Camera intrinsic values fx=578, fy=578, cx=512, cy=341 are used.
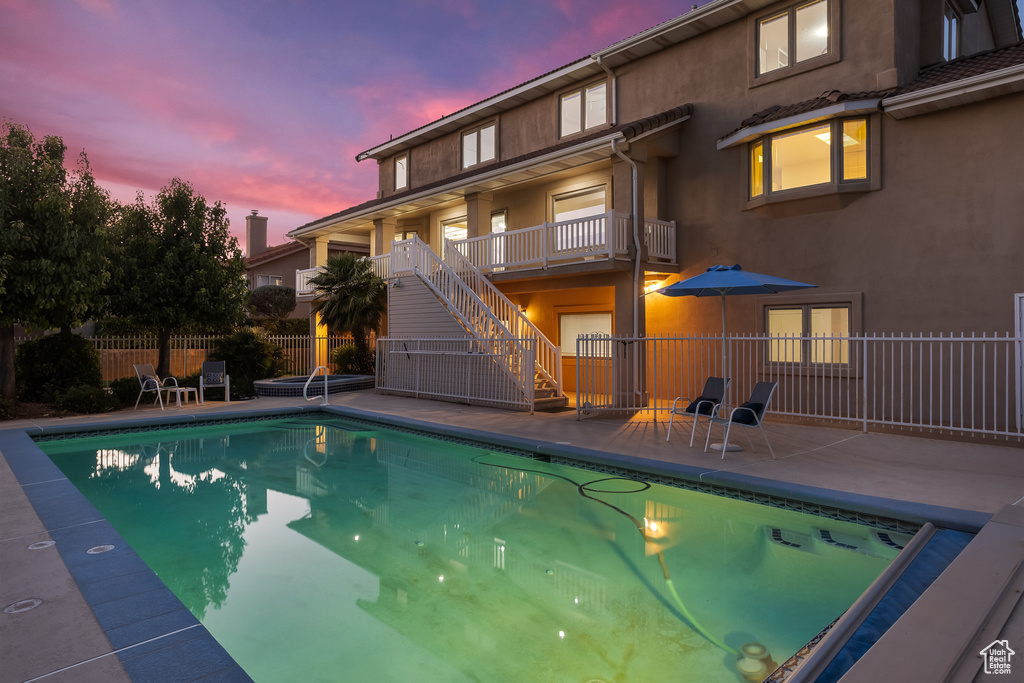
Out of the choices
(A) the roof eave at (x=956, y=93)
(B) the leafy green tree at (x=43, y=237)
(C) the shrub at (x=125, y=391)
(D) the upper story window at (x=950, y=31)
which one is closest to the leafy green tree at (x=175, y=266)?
(C) the shrub at (x=125, y=391)

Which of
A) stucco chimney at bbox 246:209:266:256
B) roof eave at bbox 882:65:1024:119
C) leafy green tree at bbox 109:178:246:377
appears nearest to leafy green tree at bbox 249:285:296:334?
stucco chimney at bbox 246:209:266:256

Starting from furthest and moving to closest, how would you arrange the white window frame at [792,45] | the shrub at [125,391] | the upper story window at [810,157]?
the shrub at [125,391]
the white window frame at [792,45]
the upper story window at [810,157]

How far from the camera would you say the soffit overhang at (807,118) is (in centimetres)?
1045

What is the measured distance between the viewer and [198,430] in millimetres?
11453

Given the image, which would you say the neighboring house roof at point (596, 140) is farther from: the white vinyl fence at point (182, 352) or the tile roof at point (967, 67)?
the white vinyl fence at point (182, 352)

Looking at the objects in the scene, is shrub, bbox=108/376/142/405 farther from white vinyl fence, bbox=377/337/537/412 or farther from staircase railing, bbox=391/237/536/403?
staircase railing, bbox=391/237/536/403

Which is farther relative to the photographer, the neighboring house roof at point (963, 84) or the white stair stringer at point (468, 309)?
the white stair stringer at point (468, 309)

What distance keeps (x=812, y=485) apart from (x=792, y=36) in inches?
400

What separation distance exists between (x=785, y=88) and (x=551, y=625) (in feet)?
40.0

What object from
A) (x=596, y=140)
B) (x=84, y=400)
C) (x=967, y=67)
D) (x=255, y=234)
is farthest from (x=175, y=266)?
(x=255, y=234)

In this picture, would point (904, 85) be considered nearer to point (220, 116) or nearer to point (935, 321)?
point (935, 321)

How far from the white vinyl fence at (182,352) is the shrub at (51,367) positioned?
1.00 metres

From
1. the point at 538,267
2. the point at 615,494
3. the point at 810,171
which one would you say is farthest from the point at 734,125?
the point at 615,494

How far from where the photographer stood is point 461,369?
45.9ft
